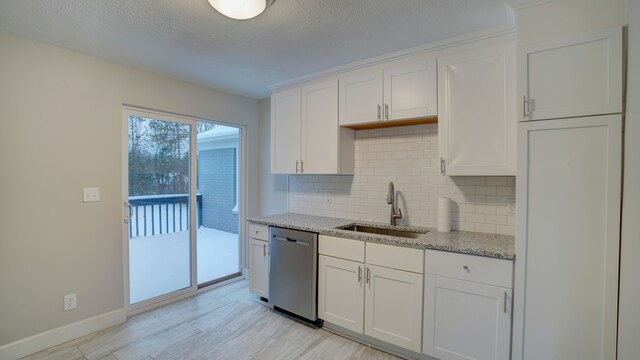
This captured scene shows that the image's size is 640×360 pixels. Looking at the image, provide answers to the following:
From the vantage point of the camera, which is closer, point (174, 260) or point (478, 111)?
point (478, 111)

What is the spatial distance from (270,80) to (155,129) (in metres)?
1.33

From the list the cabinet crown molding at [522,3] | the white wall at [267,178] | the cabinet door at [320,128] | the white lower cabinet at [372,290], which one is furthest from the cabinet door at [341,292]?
the cabinet crown molding at [522,3]

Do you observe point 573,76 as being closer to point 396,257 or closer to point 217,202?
point 396,257

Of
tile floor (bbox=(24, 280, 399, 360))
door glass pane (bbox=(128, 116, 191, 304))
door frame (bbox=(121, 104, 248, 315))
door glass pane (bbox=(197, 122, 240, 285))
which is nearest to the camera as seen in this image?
tile floor (bbox=(24, 280, 399, 360))

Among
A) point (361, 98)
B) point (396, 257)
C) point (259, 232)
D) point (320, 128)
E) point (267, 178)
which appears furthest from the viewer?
point (267, 178)

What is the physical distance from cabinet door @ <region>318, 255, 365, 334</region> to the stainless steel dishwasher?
75mm

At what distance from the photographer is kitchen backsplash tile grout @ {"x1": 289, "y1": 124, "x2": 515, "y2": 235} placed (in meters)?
2.38

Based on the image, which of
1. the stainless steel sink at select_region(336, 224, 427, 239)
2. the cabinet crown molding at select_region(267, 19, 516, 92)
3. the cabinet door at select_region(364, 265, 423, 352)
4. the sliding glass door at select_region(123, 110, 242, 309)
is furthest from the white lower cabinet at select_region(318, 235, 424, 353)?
the sliding glass door at select_region(123, 110, 242, 309)

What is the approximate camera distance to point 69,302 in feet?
8.13

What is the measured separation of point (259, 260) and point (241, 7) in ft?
7.72

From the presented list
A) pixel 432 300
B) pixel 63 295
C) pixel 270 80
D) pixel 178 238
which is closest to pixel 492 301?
pixel 432 300

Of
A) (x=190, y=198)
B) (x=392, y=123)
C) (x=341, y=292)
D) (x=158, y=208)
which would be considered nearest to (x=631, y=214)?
(x=392, y=123)

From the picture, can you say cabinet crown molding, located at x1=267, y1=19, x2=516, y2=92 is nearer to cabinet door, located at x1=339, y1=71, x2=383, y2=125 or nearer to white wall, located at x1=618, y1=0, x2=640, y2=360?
cabinet door, located at x1=339, y1=71, x2=383, y2=125

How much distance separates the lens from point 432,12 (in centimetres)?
189
